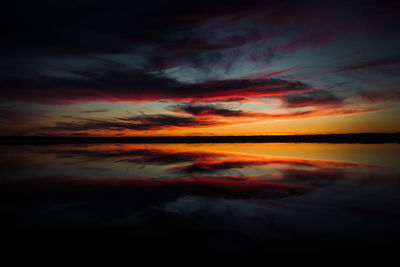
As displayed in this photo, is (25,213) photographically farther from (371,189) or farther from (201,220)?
(371,189)

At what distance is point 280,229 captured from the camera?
12.8ft

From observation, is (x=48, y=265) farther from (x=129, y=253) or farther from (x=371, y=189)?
(x=371, y=189)

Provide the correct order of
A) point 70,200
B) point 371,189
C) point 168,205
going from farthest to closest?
point 371,189
point 70,200
point 168,205

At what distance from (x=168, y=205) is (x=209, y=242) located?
1.99m

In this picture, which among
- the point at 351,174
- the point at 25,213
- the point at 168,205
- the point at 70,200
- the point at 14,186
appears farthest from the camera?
the point at 351,174

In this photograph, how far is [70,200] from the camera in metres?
5.74

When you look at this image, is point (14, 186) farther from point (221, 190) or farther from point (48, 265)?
point (221, 190)

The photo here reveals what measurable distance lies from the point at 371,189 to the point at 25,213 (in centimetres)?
894

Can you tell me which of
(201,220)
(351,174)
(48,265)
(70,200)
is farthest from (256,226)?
(351,174)

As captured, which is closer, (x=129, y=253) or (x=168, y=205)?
(x=129, y=253)

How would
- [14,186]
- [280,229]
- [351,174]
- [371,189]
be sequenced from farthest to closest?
[351,174]
[14,186]
[371,189]
[280,229]

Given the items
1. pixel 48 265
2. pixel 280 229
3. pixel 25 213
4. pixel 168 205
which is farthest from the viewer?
pixel 168 205

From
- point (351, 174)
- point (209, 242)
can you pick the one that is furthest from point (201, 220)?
point (351, 174)

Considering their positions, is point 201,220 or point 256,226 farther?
point 201,220
